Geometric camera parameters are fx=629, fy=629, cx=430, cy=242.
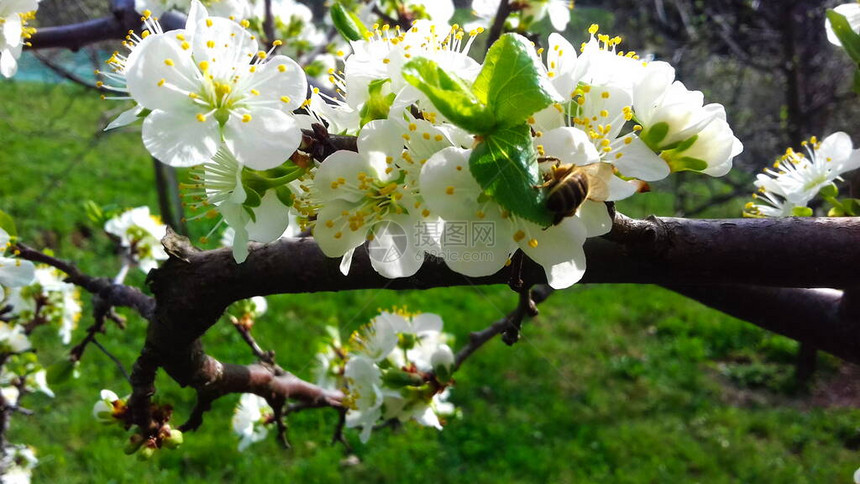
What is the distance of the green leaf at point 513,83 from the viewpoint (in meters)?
0.66

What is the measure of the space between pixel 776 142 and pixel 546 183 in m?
5.19

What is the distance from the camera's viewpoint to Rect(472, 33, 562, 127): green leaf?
2.18ft

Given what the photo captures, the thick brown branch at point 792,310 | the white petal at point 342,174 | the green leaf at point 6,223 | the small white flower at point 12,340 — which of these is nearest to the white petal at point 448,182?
the white petal at point 342,174

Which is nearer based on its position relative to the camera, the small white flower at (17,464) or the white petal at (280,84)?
the white petal at (280,84)

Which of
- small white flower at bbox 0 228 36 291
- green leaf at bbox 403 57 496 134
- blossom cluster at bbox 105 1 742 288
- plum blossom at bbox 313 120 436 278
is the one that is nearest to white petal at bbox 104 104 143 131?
blossom cluster at bbox 105 1 742 288

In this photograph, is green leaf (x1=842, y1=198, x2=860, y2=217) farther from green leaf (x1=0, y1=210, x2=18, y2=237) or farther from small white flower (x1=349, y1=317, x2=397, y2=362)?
green leaf (x1=0, y1=210, x2=18, y2=237)

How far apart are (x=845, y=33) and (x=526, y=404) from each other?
10.9ft

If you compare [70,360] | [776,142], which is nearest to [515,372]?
[776,142]

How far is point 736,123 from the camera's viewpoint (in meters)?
5.64

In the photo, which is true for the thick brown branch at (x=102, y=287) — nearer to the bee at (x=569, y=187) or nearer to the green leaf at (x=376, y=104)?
the green leaf at (x=376, y=104)

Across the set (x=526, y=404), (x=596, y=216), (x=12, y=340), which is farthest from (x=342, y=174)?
(x=526, y=404)

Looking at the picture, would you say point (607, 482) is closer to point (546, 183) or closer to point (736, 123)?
point (546, 183)

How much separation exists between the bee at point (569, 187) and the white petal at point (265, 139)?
30 cm

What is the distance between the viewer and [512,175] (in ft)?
2.15
